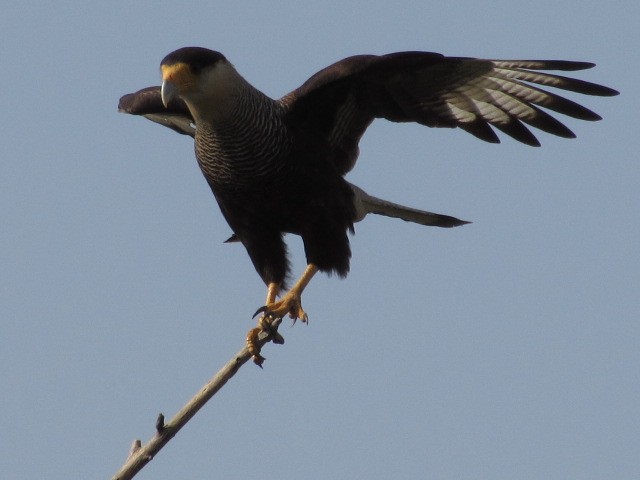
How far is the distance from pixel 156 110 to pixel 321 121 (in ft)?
4.73

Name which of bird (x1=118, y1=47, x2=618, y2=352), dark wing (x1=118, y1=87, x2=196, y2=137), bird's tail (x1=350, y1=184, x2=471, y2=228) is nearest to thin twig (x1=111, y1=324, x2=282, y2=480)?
bird (x1=118, y1=47, x2=618, y2=352)

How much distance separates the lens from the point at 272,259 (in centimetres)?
812

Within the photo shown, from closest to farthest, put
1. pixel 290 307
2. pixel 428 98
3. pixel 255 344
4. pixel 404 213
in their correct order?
pixel 255 344, pixel 290 307, pixel 428 98, pixel 404 213

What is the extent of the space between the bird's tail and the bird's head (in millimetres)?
1410

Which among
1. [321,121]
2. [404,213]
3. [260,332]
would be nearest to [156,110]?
[321,121]

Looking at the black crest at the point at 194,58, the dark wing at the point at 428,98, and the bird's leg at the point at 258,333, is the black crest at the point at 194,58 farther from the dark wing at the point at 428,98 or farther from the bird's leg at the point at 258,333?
the bird's leg at the point at 258,333

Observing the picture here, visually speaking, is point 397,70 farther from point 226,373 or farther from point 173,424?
point 173,424

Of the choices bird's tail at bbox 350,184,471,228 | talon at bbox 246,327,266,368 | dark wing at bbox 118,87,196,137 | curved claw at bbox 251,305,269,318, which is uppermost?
dark wing at bbox 118,87,196,137

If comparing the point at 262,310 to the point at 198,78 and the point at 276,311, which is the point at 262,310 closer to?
the point at 276,311

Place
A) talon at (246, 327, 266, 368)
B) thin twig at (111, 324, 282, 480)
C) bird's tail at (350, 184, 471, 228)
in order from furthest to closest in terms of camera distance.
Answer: bird's tail at (350, 184, 471, 228)
talon at (246, 327, 266, 368)
thin twig at (111, 324, 282, 480)

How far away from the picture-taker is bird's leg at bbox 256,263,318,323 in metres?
7.69

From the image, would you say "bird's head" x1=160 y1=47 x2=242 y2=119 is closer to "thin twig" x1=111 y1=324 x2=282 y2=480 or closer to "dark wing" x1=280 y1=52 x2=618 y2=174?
"dark wing" x1=280 y1=52 x2=618 y2=174

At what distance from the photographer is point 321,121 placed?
8266mm

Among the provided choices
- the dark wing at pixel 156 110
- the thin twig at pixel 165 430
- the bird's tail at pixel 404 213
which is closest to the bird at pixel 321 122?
the bird's tail at pixel 404 213
